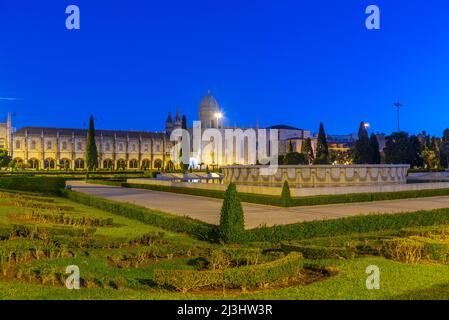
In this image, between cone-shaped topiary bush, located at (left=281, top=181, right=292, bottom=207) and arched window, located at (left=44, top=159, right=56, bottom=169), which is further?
arched window, located at (left=44, top=159, right=56, bottom=169)

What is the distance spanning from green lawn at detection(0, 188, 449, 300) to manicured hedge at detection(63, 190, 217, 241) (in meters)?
0.21

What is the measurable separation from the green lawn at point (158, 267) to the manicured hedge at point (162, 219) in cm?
21

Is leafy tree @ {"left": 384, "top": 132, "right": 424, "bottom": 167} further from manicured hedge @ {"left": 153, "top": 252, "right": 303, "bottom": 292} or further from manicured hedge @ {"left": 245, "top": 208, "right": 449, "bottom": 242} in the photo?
manicured hedge @ {"left": 153, "top": 252, "right": 303, "bottom": 292}

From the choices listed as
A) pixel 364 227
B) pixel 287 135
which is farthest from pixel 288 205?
pixel 287 135

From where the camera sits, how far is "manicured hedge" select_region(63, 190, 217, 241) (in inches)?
383

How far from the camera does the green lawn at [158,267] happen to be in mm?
5426

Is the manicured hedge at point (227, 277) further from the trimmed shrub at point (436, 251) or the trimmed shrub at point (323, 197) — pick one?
the trimmed shrub at point (323, 197)

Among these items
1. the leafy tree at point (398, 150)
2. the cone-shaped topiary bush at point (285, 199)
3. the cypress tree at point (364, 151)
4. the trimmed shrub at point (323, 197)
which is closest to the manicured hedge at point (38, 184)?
the trimmed shrub at point (323, 197)

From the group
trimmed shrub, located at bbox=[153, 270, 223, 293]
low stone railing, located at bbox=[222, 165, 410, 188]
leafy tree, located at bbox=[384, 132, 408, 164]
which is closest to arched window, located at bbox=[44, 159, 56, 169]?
leafy tree, located at bbox=[384, 132, 408, 164]

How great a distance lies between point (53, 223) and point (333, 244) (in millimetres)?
6908

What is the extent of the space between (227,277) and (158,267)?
1772 millimetres

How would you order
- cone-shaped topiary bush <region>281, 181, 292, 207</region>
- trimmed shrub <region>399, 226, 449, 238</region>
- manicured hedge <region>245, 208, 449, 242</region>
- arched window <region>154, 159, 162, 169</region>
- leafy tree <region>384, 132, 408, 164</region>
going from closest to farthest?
manicured hedge <region>245, 208, 449, 242</region>, trimmed shrub <region>399, 226, 449, 238</region>, cone-shaped topiary bush <region>281, 181, 292, 207</region>, leafy tree <region>384, 132, 408, 164</region>, arched window <region>154, 159, 162, 169</region>

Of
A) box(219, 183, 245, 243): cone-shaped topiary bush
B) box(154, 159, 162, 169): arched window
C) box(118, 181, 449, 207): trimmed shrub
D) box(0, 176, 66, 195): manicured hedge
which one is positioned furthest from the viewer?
box(154, 159, 162, 169): arched window
